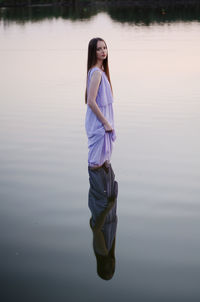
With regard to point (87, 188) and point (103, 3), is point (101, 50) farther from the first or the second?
point (103, 3)

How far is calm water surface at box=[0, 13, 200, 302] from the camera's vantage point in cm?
394

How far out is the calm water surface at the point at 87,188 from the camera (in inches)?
155

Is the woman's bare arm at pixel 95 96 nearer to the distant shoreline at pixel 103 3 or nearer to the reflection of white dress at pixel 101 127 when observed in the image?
the reflection of white dress at pixel 101 127

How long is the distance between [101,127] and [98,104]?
0.28 metres

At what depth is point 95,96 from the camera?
6164 mm

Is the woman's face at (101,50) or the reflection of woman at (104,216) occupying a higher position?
the woman's face at (101,50)

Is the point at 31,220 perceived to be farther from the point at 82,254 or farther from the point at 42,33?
the point at 42,33

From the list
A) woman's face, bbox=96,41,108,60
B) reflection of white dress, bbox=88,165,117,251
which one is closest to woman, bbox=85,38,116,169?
woman's face, bbox=96,41,108,60

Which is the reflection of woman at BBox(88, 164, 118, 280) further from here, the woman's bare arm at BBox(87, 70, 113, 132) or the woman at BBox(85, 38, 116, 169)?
the woman's bare arm at BBox(87, 70, 113, 132)

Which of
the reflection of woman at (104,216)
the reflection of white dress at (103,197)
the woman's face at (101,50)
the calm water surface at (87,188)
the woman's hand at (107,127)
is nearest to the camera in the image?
the calm water surface at (87,188)

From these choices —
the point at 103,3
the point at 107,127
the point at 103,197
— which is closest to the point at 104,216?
the point at 103,197

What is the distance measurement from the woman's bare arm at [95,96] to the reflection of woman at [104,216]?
1.83 ft

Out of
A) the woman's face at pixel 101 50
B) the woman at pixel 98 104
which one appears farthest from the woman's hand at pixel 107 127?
the woman's face at pixel 101 50

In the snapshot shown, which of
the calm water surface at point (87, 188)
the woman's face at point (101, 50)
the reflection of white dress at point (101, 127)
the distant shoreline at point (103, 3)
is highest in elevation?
the woman's face at point (101, 50)
